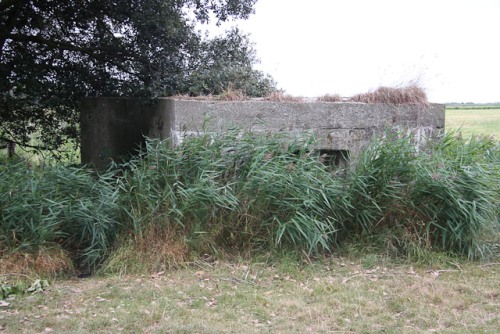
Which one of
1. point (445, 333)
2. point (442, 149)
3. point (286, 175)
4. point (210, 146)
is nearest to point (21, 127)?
point (210, 146)

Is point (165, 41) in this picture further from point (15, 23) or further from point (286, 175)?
point (286, 175)

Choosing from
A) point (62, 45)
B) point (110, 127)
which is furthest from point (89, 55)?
point (110, 127)

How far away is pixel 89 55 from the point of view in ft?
24.3

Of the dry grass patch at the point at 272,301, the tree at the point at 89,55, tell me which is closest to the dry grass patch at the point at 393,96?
the tree at the point at 89,55

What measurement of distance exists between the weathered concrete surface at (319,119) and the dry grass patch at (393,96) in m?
0.08

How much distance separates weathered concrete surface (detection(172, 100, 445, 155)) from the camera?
5.76 meters

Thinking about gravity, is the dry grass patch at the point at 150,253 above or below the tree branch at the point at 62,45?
below

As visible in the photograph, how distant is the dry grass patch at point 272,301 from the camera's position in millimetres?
3648

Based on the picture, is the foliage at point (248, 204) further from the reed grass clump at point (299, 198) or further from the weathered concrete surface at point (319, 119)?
the weathered concrete surface at point (319, 119)

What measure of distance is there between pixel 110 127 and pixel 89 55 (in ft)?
3.73

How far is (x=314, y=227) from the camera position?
4.93m

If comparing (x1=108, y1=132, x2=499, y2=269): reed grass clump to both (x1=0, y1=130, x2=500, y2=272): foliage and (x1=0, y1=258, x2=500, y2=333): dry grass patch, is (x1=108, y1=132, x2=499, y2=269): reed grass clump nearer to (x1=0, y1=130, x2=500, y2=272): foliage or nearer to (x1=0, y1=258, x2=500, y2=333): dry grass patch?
(x1=0, y1=130, x2=500, y2=272): foliage

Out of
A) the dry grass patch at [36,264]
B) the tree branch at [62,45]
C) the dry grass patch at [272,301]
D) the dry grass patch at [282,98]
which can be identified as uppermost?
the tree branch at [62,45]

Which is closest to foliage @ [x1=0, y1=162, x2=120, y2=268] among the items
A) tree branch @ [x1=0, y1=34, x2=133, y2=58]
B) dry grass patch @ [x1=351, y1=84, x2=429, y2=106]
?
tree branch @ [x1=0, y1=34, x2=133, y2=58]
